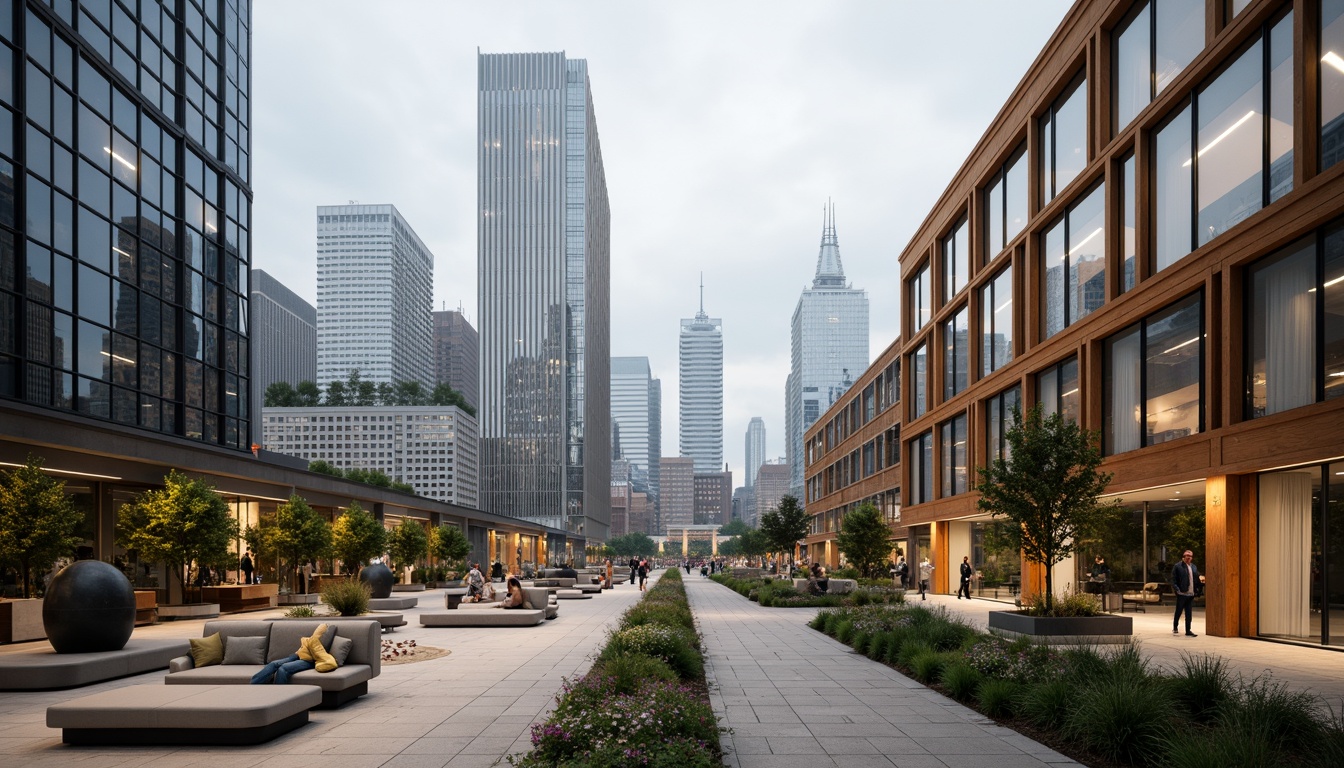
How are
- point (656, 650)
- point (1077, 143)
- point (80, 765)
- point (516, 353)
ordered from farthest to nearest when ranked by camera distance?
point (516, 353), point (1077, 143), point (656, 650), point (80, 765)

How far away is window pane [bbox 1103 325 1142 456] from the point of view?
2411 cm

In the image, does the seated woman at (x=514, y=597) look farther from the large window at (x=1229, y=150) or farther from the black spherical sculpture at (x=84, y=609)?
the large window at (x=1229, y=150)

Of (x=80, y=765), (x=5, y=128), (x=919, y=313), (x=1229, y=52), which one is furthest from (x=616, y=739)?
(x=919, y=313)

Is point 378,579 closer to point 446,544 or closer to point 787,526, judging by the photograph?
point 446,544

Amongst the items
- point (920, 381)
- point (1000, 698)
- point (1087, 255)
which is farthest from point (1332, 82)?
point (920, 381)

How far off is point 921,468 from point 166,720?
40.8m

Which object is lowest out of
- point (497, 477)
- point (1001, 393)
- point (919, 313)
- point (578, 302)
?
point (497, 477)

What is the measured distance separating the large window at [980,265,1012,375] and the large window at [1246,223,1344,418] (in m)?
14.2

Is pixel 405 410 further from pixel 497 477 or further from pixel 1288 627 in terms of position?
pixel 1288 627

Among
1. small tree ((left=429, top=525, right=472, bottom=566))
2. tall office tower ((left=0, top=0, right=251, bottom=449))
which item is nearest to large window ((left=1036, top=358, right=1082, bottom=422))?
tall office tower ((left=0, top=0, right=251, bottom=449))

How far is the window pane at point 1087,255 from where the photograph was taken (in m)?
26.2

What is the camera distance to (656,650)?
12719 mm

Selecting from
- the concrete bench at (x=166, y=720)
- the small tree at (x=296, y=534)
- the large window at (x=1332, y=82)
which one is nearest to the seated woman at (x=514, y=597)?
the small tree at (x=296, y=534)

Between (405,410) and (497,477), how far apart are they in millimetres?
21208
